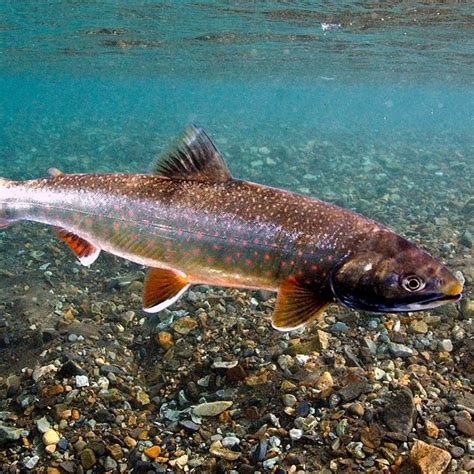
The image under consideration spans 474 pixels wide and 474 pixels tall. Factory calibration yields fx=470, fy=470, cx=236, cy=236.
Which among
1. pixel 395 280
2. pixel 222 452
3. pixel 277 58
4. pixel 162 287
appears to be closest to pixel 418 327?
pixel 222 452

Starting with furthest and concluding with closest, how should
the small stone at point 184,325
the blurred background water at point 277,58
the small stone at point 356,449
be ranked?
the blurred background water at point 277,58 < the small stone at point 184,325 < the small stone at point 356,449

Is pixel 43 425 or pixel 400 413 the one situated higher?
pixel 400 413

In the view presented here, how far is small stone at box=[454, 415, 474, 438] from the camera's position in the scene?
379cm

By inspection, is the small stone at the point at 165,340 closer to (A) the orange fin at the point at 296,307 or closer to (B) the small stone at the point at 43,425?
(B) the small stone at the point at 43,425

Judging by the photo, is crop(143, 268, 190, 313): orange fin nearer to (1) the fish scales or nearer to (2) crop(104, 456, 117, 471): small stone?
(1) the fish scales

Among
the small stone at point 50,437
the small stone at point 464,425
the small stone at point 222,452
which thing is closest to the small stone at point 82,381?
the small stone at point 50,437

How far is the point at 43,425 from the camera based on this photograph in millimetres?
4062

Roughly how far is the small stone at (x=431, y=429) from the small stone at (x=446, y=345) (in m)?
1.37

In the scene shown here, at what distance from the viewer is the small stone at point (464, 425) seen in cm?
379

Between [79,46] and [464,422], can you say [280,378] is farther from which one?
[79,46]

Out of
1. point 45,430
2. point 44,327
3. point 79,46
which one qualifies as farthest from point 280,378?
point 79,46

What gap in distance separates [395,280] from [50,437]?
10.5ft

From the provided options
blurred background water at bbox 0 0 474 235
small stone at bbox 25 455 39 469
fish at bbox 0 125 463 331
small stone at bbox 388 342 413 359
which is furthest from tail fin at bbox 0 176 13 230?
blurred background water at bbox 0 0 474 235

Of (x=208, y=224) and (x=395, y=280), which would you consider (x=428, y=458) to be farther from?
(x=208, y=224)
